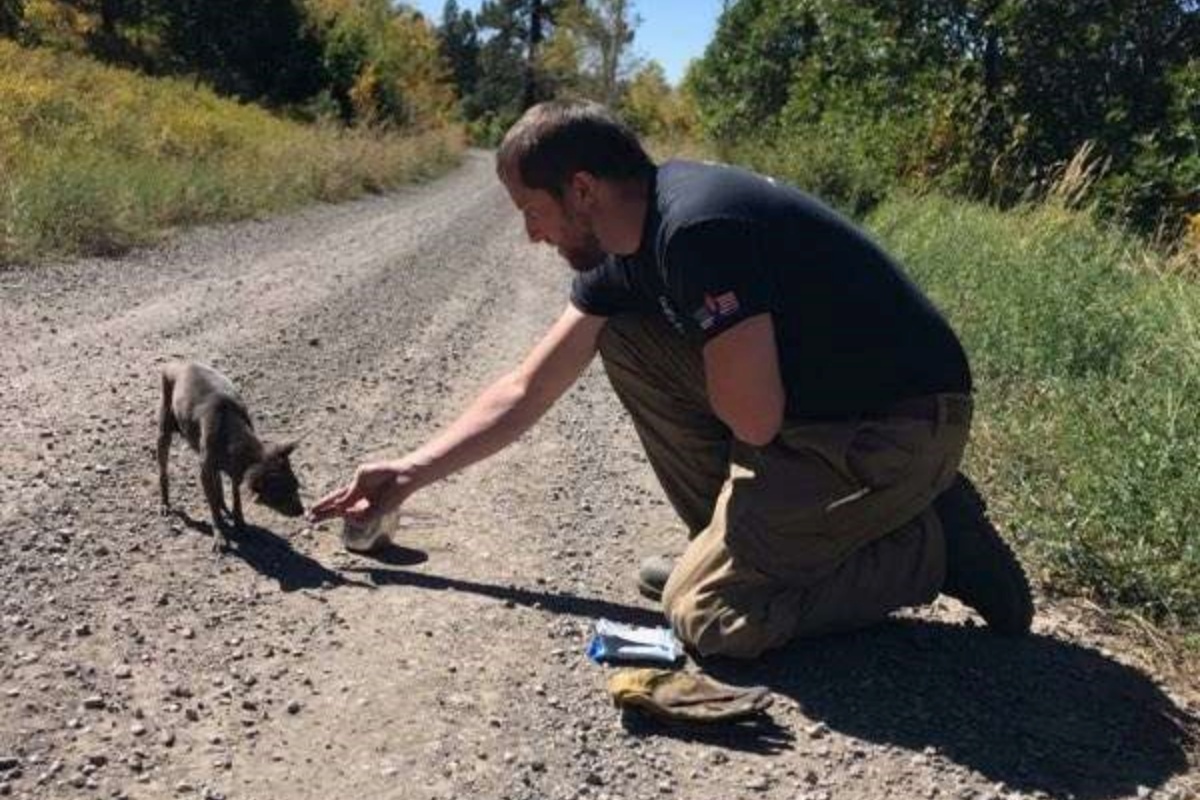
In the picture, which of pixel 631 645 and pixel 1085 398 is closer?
pixel 631 645

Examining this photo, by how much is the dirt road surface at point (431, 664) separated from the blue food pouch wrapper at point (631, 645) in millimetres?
66

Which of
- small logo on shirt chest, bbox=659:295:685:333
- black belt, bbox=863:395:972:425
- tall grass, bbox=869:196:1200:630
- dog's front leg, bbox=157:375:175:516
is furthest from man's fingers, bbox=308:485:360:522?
tall grass, bbox=869:196:1200:630

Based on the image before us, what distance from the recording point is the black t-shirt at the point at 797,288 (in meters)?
3.10

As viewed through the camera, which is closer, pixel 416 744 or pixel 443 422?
pixel 416 744

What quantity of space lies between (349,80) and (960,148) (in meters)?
33.7

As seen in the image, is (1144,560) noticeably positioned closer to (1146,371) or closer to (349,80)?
(1146,371)

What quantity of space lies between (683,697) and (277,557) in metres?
1.65

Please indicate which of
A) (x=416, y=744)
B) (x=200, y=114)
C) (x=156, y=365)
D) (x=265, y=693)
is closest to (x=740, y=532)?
(x=416, y=744)

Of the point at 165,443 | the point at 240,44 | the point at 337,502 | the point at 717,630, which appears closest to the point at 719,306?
the point at 717,630

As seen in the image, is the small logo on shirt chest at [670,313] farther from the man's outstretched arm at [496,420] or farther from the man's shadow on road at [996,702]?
the man's shadow on road at [996,702]

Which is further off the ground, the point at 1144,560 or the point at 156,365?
the point at 1144,560

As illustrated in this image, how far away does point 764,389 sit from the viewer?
10.6 ft

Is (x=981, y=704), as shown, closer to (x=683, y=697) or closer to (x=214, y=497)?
(x=683, y=697)

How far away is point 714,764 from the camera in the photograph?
2.97m
